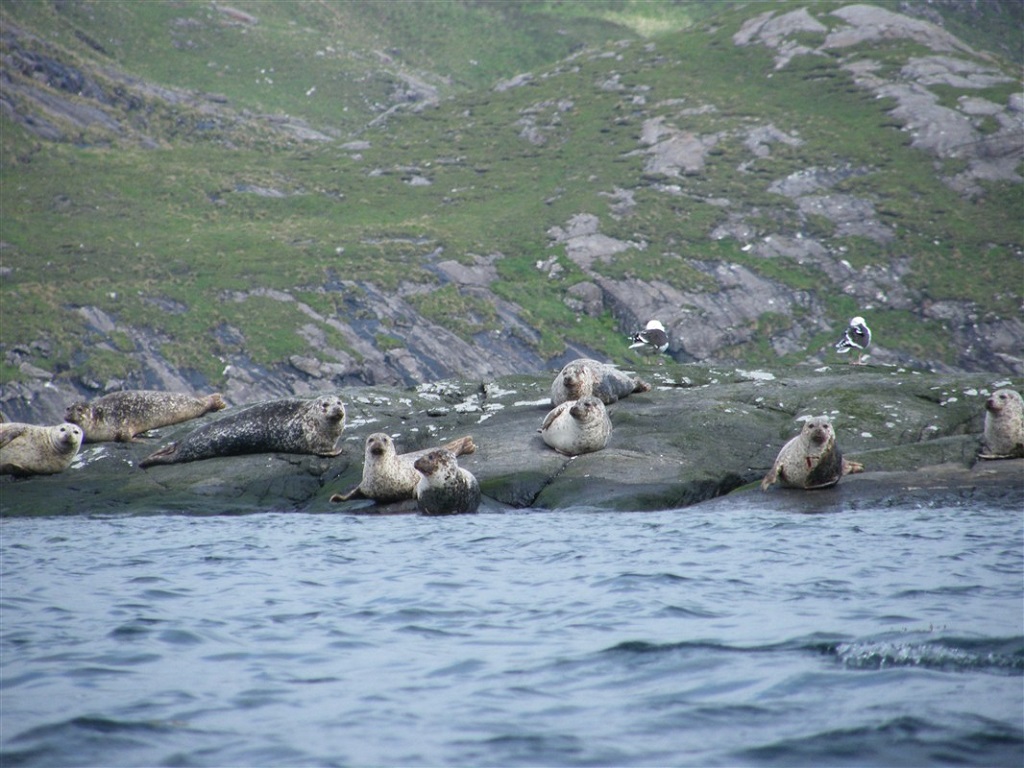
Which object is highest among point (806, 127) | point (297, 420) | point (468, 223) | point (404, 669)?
point (806, 127)

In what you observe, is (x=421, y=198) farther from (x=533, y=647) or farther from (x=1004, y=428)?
(x=533, y=647)

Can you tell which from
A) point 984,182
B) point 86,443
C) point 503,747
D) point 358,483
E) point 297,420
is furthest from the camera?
point 984,182

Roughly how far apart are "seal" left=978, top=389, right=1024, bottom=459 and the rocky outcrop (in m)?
0.35

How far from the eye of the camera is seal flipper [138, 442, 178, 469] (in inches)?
755

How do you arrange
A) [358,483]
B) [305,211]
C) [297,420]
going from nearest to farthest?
[358,483], [297,420], [305,211]

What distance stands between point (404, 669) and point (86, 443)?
50.7ft

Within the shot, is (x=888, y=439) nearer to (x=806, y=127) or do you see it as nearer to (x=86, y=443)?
(x=86, y=443)

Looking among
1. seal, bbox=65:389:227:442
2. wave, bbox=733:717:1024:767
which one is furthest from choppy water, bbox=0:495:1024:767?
seal, bbox=65:389:227:442

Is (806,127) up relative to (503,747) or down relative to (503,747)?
up

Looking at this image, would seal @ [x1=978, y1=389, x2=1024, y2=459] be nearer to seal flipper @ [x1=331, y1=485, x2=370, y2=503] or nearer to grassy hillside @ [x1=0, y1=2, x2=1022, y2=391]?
seal flipper @ [x1=331, y1=485, x2=370, y2=503]

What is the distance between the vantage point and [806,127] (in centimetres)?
6738

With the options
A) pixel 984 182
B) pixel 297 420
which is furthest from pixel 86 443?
pixel 984 182

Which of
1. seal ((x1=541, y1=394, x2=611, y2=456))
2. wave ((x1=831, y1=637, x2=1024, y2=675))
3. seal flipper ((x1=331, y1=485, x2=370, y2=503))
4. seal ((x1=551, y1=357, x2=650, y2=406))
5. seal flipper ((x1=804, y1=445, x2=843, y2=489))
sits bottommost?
wave ((x1=831, y1=637, x2=1024, y2=675))

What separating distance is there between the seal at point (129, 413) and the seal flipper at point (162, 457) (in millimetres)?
1542
